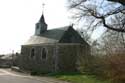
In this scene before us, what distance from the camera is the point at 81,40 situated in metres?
48.8

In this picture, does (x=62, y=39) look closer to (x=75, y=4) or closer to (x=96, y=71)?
(x=96, y=71)

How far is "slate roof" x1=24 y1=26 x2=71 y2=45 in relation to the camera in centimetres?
4931

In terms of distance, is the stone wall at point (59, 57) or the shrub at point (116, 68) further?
the stone wall at point (59, 57)

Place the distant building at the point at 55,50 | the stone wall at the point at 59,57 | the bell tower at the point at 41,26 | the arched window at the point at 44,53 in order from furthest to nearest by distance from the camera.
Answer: the bell tower at the point at 41,26 → the arched window at the point at 44,53 → the distant building at the point at 55,50 → the stone wall at the point at 59,57

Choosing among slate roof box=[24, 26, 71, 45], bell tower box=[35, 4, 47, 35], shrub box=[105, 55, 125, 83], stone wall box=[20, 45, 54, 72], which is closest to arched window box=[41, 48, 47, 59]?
stone wall box=[20, 45, 54, 72]

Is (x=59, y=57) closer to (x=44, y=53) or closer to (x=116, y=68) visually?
(x=44, y=53)

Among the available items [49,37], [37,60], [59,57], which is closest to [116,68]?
[59,57]

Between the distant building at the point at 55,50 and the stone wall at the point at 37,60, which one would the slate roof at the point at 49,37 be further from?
the stone wall at the point at 37,60

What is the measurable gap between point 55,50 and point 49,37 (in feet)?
12.5

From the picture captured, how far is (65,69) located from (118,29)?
2324 centimetres

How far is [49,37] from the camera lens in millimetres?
51250

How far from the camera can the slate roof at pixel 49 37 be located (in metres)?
49.3

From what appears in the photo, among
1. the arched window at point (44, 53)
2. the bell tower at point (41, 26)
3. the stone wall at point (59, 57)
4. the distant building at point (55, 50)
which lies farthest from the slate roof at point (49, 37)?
the arched window at point (44, 53)

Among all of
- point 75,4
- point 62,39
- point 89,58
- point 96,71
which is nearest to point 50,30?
point 62,39
